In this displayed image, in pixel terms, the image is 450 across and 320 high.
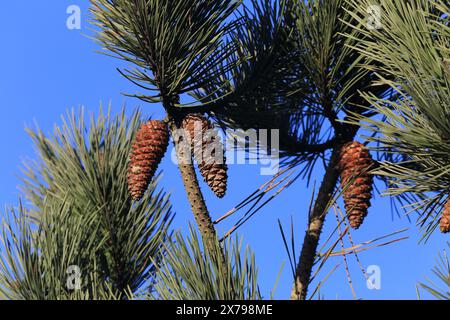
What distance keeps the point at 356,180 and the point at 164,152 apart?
0.70 metres

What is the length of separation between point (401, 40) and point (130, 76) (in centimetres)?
94

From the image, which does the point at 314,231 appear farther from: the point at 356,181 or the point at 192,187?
the point at 192,187

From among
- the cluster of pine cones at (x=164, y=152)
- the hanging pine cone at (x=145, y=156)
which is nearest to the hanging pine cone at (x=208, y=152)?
the cluster of pine cones at (x=164, y=152)

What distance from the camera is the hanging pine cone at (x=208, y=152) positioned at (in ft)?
7.80

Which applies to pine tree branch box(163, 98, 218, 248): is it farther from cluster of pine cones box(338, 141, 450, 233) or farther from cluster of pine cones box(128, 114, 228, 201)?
cluster of pine cones box(338, 141, 450, 233)

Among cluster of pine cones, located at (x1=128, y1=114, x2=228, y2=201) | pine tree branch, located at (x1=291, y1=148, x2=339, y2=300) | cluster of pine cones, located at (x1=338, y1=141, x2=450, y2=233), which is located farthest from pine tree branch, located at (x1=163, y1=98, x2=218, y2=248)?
cluster of pine cones, located at (x1=338, y1=141, x2=450, y2=233)

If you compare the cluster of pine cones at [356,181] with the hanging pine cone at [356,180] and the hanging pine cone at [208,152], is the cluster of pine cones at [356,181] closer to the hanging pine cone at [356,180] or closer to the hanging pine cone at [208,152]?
the hanging pine cone at [356,180]

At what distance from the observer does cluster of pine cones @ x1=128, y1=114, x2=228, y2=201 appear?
2.38 meters

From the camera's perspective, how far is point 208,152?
2.40m

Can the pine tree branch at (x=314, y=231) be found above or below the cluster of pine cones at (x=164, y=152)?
below

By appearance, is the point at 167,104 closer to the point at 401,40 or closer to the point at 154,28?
the point at 154,28

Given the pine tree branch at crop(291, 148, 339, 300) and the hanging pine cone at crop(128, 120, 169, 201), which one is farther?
the pine tree branch at crop(291, 148, 339, 300)

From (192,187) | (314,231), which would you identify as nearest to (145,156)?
(192,187)

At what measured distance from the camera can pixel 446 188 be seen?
2.39m
